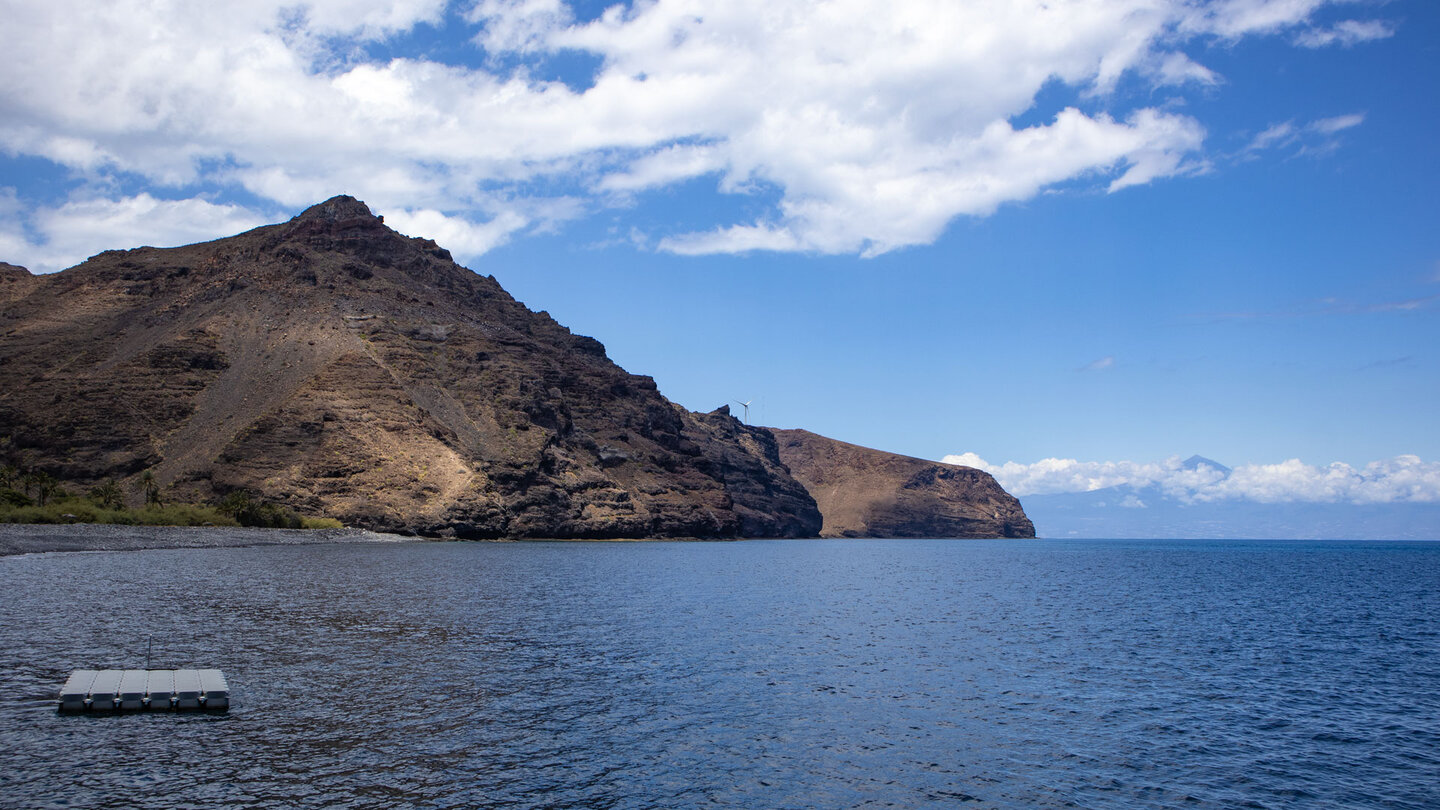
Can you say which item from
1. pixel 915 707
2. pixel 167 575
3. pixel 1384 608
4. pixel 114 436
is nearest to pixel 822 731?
pixel 915 707

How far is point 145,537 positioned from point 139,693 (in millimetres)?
92982

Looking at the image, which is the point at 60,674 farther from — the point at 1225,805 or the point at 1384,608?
the point at 1384,608

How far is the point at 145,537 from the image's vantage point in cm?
10700

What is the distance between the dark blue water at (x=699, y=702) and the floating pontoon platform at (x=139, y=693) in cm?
64

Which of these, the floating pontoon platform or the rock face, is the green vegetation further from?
the floating pontoon platform

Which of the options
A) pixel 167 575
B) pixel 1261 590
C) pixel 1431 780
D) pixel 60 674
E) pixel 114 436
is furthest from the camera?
pixel 114 436

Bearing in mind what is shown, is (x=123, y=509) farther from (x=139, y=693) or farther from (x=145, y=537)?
(x=139, y=693)

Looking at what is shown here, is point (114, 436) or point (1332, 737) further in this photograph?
point (114, 436)

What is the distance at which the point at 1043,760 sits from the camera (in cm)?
2580

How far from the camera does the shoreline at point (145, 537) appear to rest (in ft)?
302

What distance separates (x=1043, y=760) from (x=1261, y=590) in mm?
78127

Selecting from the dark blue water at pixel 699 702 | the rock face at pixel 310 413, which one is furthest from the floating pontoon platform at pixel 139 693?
the rock face at pixel 310 413

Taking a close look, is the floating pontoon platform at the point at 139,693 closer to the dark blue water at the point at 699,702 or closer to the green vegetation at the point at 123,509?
the dark blue water at the point at 699,702

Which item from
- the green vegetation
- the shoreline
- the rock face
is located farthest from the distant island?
the shoreline
